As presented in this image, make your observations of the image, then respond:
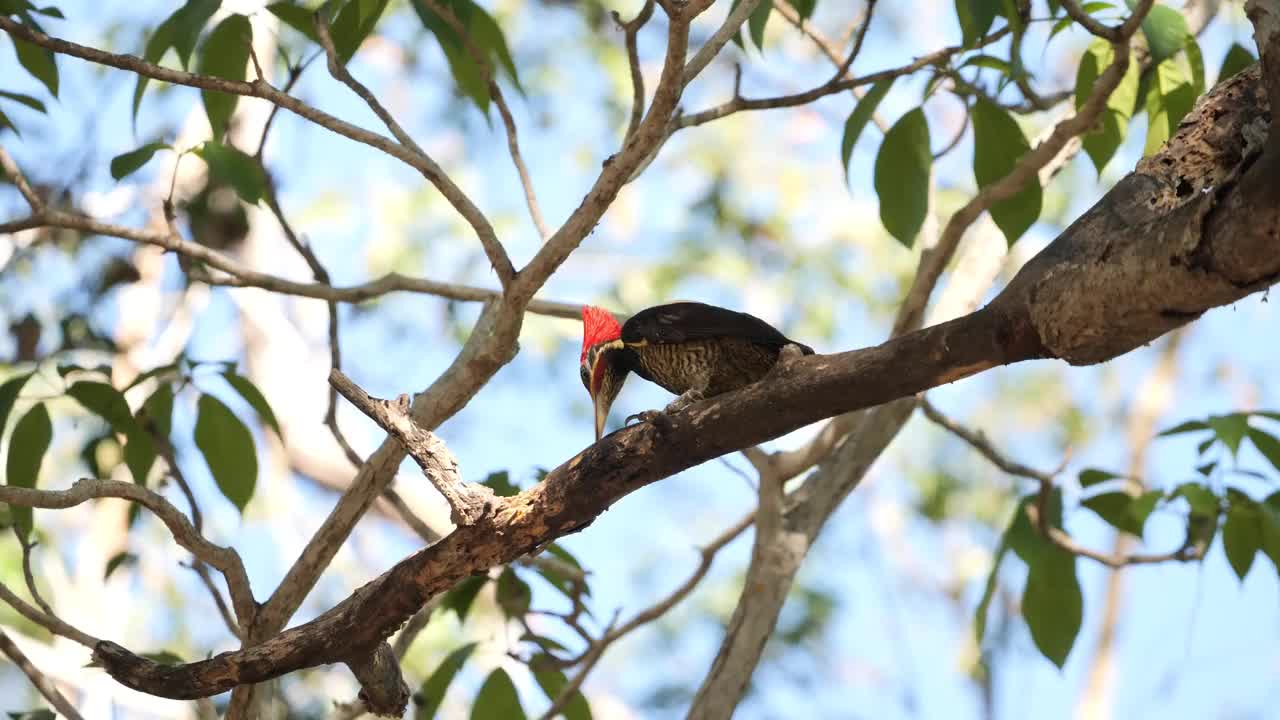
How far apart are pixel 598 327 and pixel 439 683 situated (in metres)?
1.02

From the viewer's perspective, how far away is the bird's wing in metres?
3.06

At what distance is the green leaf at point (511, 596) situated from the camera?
365 cm

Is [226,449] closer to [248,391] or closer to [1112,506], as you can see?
[248,391]

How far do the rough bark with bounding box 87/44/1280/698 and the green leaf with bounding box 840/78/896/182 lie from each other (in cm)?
115

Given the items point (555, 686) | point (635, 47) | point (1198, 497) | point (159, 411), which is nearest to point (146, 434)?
point (159, 411)

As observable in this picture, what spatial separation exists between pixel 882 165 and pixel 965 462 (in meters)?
8.86

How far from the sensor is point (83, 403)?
132 inches

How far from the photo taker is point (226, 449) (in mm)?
3326

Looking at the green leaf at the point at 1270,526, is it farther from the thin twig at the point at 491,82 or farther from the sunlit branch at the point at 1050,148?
the thin twig at the point at 491,82

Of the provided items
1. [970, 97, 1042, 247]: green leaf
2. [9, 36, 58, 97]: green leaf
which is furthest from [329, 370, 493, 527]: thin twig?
[970, 97, 1042, 247]: green leaf

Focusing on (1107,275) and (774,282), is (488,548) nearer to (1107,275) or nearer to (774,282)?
(1107,275)

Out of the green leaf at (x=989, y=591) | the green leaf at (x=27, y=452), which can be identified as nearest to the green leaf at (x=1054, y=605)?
the green leaf at (x=989, y=591)

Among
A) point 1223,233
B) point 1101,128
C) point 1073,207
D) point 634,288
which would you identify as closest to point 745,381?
point 1101,128

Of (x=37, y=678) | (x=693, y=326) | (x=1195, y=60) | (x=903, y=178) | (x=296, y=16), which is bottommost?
(x=37, y=678)
